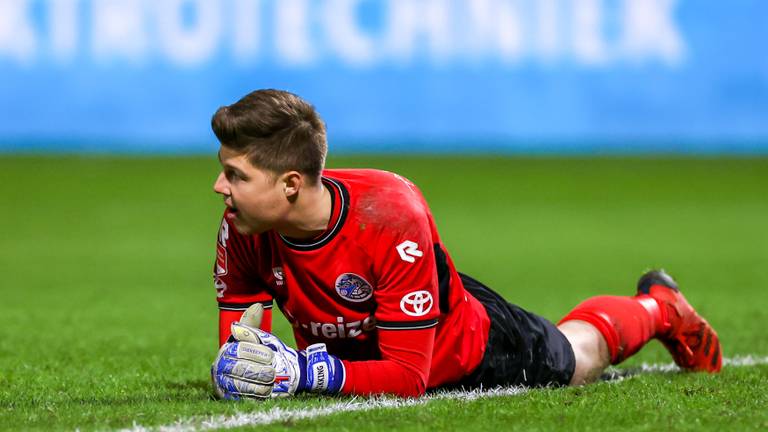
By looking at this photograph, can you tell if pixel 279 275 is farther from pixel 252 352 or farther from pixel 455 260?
pixel 455 260

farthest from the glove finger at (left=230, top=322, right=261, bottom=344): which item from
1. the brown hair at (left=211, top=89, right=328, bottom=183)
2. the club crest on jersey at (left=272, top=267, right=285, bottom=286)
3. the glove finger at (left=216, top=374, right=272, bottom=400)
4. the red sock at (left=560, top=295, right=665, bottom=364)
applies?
the red sock at (left=560, top=295, right=665, bottom=364)

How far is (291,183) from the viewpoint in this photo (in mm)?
4477

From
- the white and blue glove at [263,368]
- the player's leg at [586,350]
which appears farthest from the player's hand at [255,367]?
the player's leg at [586,350]

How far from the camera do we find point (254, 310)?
4.64 metres

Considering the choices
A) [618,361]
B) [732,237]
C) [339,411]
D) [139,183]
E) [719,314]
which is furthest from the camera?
[139,183]

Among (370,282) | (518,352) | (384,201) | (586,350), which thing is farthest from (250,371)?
(586,350)

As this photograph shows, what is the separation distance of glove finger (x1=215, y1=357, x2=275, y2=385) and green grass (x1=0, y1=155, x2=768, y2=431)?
10 centimetres

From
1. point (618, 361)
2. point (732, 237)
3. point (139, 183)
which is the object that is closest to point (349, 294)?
point (618, 361)

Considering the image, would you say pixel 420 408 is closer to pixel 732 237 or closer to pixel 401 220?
pixel 401 220

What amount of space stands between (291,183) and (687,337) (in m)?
2.50

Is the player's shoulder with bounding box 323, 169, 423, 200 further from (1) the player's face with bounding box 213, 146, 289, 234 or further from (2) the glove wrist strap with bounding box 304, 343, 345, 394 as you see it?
(2) the glove wrist strap with bounding box 304, 343, 345, 394

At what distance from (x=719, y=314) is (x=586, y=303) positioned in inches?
129

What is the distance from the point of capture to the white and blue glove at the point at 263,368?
4.44 meters

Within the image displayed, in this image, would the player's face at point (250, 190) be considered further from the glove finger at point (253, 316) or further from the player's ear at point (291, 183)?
the glove finger at point (253, 316)
